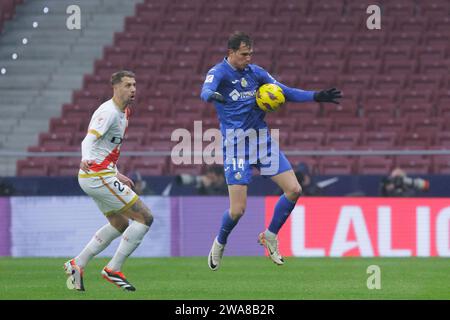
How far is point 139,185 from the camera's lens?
1680 cm

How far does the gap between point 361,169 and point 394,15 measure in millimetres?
7118

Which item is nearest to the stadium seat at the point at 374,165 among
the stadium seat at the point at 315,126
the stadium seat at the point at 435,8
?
the stadium seat at the point at 315,126

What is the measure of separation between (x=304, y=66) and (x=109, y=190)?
12340 millimetres

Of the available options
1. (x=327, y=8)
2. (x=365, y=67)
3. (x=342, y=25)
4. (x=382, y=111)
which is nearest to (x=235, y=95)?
(x=382, y=111)

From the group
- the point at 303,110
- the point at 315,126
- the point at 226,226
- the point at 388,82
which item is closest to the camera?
the point at 226,226

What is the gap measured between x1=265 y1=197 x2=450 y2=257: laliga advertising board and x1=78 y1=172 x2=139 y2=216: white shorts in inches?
238

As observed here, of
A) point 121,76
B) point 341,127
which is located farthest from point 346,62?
point 121,76

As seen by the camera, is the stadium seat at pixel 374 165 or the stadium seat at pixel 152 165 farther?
Result: the stadium seat at pixel 374 165

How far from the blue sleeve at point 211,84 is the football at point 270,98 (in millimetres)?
477

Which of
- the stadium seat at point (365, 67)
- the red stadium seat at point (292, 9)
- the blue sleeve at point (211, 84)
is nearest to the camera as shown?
the blue sleeve at point (211, 84)

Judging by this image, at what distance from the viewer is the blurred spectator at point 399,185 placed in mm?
16188

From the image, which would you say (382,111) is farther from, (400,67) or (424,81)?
(400,67)

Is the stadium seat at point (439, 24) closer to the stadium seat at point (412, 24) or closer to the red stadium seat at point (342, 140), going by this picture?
the stadium seat at point (412, 24)

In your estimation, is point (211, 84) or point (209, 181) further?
point (209, 181)
